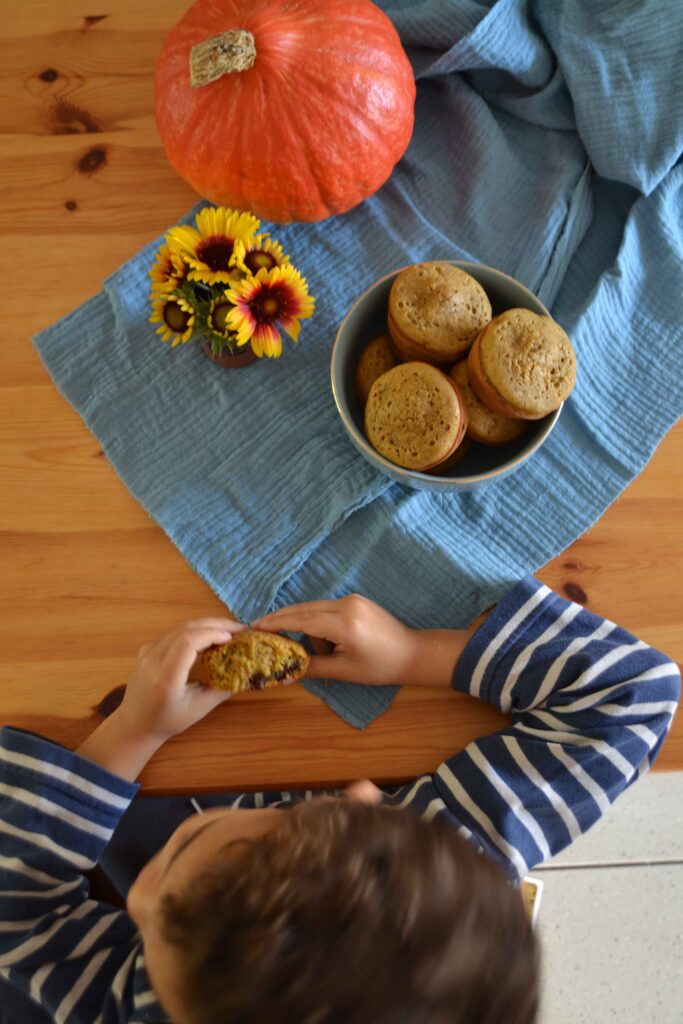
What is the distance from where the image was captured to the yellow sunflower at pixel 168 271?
0.57 m

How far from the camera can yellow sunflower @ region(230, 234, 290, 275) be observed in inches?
22.3

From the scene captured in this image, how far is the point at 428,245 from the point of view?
0.69 metres

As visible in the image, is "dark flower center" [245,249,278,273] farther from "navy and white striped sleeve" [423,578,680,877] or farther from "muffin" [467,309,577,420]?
"navy and white striped sleeve" [423,578,680,877]

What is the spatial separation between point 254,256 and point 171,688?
321 millimetres

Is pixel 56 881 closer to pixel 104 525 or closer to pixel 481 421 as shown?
pixel 104 525

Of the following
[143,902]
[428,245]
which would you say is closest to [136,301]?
[428,245]

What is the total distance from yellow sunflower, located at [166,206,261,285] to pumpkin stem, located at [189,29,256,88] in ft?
0.31

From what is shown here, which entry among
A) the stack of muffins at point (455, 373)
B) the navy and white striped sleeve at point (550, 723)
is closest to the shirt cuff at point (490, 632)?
the navy and white striped sleeve at point (550, 723)

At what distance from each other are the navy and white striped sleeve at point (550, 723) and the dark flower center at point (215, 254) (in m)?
0.33

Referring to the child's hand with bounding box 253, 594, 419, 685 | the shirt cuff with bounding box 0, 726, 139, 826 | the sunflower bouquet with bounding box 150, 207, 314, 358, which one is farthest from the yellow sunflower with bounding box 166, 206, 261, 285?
the shirt cuff with bounding box 0, 726, 139, 826

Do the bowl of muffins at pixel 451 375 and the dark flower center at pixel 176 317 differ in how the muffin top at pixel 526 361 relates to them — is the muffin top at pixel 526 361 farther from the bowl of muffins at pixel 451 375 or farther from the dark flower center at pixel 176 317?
the dark flower center at pixel 176 317

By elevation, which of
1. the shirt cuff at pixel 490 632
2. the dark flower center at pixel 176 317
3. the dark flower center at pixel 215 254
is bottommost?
the shirt cuff at pixel 490 632

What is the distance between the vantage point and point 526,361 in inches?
21.8

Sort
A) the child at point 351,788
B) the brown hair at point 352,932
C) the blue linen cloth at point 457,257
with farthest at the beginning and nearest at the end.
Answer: the blue linen cloth at point 457,257
the child at point 351,788
the brown hair at point 352,932
